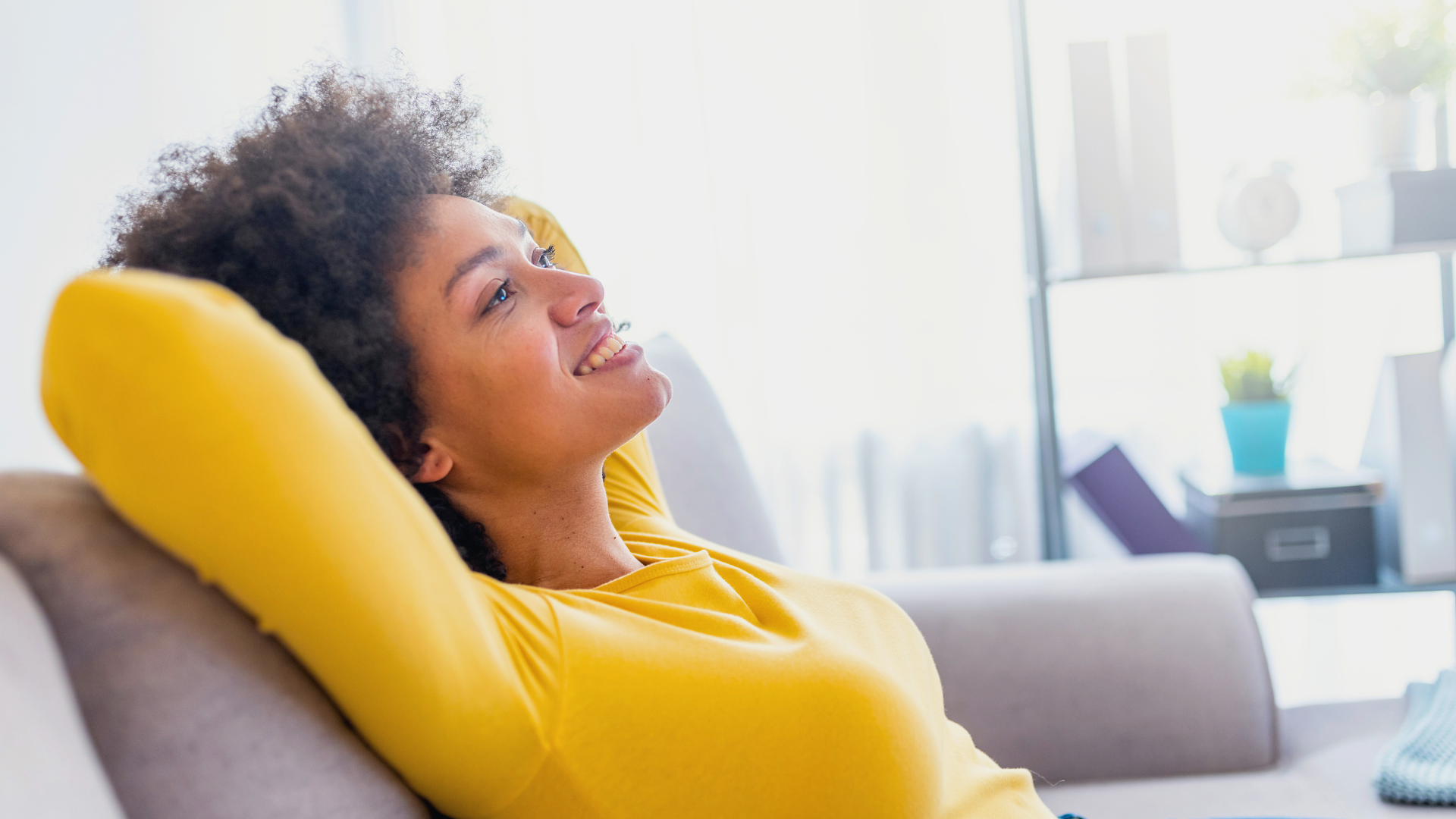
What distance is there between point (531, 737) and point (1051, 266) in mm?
1647

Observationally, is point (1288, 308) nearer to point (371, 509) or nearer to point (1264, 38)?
point (1264, 38)

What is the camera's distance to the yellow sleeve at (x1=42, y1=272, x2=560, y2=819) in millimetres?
506

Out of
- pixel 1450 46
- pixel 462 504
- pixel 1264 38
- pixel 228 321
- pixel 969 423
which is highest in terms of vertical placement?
pixel 1264 38

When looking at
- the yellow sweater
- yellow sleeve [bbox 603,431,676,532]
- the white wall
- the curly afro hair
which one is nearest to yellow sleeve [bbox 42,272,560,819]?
the yellow sweater

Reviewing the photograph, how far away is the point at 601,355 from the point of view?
0.90m

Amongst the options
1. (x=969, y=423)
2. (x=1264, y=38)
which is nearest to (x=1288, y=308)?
(x=1264, y=38)

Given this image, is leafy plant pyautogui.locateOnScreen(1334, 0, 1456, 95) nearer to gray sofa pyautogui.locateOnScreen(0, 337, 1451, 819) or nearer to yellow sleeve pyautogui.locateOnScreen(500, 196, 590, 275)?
gray sofa pyautogui.locateOnScreen(0, 337, 1451, 819)

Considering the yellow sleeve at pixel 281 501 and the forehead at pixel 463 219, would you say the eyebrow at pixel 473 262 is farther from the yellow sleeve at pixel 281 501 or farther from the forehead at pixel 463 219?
the yellow sleeve at pixel 281 501

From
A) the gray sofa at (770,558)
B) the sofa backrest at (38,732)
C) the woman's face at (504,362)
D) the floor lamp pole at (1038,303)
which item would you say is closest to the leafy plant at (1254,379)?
the floor lamp pole at (1038,303)

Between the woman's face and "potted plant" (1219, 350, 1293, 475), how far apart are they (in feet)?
4.65

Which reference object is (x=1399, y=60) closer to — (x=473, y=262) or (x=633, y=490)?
(x=633, y=490)

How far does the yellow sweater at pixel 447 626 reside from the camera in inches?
20.1

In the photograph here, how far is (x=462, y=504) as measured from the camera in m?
0.90

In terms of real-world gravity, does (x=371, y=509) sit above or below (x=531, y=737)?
above
